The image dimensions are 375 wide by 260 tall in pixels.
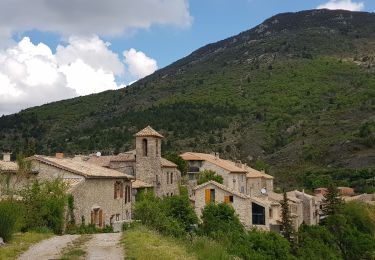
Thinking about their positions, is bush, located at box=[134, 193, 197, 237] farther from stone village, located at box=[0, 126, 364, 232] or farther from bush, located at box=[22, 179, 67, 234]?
bush, located at box=[22, 179, 67, 234]

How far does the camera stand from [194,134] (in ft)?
412

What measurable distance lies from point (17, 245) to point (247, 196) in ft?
138

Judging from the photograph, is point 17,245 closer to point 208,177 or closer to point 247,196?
point 247,196

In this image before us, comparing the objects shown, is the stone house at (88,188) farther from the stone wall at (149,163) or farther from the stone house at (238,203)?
the stone house at (238,203)

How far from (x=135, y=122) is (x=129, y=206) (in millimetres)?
93370

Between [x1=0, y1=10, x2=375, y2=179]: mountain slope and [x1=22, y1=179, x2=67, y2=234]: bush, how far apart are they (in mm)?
73189

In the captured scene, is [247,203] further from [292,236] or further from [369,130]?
[369,130]

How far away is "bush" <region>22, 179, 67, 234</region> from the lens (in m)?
26.7

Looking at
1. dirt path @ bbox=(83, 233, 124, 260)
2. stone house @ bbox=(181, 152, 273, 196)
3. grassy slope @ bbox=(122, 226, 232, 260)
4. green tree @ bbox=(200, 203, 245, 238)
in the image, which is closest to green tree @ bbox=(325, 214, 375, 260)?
stone house @ bbox=(181, 152, 273, 196)

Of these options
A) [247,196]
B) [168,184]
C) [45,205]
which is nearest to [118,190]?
[45,205]

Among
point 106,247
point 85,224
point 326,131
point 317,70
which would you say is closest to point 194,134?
point 326,131

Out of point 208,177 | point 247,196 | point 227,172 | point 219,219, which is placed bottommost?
point 219,219

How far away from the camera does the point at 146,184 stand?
49.6m

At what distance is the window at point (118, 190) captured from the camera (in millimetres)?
39062
